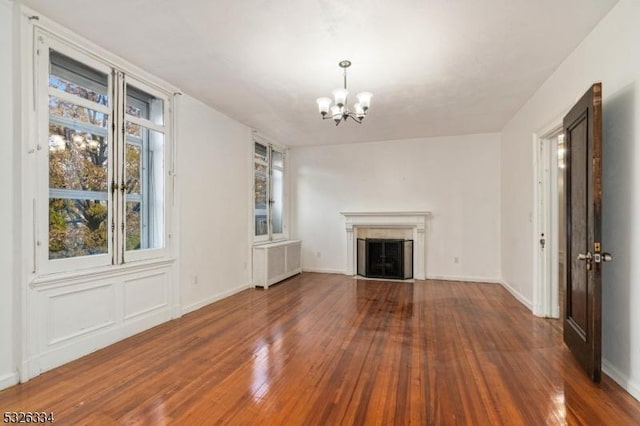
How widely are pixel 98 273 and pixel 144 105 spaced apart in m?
1.92

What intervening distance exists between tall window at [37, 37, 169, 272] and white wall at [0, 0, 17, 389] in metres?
0.19

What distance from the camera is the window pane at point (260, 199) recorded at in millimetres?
6016

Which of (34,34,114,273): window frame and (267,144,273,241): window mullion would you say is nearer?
(34,34,114,273): window frame

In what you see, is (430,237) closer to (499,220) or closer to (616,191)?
(499,220)

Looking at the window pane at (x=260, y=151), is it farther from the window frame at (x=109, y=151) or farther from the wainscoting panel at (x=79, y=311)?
the wainscoting panel at (x=79, y=311)

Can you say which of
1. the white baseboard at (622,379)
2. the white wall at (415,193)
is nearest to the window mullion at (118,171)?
the white wall at (415,193)

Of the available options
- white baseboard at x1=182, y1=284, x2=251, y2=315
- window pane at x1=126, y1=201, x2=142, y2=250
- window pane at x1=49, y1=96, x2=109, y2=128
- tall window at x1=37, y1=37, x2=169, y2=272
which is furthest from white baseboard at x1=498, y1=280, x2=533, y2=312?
window pane at x1=49, y1=96, x2=109, y2=128

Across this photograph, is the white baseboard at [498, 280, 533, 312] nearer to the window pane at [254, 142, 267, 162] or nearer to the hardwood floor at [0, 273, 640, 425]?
the hardwood floor at [0, 273, 640, 425]

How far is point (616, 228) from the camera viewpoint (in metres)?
2.38

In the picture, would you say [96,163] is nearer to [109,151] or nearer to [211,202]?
[109,151]

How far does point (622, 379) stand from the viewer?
7.41 ft

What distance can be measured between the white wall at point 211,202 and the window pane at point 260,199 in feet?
1.37

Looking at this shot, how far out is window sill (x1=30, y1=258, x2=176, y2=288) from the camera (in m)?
2.56

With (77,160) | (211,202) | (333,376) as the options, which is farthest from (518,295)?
(77,160)
